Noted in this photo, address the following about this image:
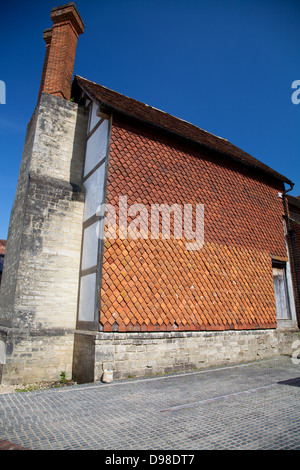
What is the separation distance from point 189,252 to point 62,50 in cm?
736

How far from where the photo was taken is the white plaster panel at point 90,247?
6.76 meters

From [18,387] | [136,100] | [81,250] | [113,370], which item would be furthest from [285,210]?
[18,387]

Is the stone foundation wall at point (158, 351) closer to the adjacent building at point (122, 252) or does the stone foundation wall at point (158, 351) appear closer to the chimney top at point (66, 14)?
the adjacent building at point (122, 252)

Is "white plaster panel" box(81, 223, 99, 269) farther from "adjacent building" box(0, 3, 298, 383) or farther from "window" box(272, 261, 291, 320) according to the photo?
"window" box(272, 261, 291, 320)

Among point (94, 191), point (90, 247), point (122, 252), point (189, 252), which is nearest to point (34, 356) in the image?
point (90, 247)

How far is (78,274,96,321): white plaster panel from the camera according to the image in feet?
21.0

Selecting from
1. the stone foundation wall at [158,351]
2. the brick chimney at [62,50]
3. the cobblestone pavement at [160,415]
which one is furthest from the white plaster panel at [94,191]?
the cobblestone pavement at [160,415]

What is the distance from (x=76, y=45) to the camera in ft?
31.1

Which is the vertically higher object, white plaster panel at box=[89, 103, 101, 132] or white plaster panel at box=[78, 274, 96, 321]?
white plaster panel at box=[89, 103, 101, 132]

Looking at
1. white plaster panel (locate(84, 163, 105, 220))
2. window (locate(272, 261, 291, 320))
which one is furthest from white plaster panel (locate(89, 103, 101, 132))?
window (locate(272, 261, 291, 320))

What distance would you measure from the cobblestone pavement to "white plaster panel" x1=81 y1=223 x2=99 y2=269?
262 cm

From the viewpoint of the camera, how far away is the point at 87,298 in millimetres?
6707

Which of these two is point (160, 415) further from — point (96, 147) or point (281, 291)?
point (281, 291)

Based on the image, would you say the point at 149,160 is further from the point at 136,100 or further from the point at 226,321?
the point at 226,321
